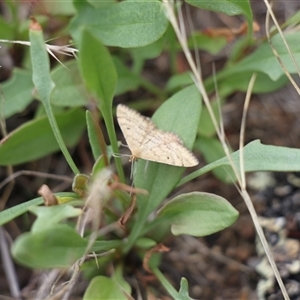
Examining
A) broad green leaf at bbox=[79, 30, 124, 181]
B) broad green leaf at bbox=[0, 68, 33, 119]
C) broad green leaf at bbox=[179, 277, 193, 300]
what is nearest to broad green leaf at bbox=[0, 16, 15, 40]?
broad green leaf at bbox=[0, 68, 33, 119]

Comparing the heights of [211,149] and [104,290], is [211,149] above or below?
above

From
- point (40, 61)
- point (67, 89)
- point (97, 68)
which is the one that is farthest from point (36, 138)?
point (97, 68)

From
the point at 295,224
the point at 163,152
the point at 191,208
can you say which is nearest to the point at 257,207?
the point at 295,224

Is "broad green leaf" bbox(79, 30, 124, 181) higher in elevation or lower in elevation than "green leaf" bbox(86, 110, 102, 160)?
higher

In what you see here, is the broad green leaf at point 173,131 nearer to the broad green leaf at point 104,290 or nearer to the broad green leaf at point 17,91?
the broad green leaf at point 104,290

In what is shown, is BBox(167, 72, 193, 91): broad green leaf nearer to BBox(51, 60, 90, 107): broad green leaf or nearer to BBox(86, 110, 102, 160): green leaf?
BBox(51, 60, 90, 107): broad green leaf

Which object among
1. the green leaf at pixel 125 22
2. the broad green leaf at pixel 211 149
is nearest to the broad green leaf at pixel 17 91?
the green leaf at pixel 125 22

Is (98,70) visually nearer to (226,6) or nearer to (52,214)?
(52,214)
